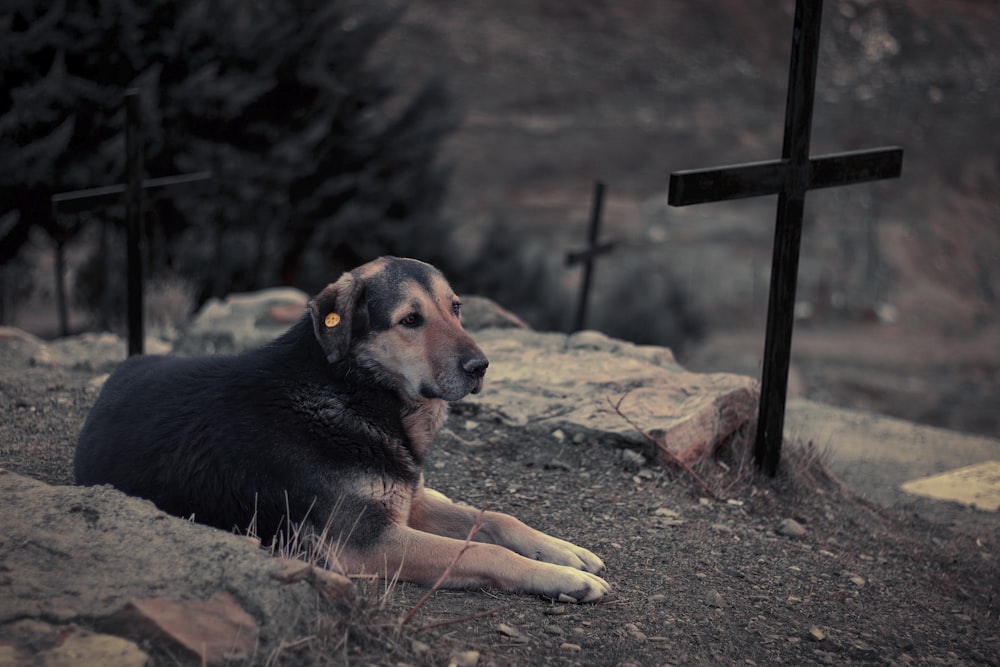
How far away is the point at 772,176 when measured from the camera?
20.2 ft

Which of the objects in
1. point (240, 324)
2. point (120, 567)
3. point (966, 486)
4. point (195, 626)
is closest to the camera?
point (195, 626)

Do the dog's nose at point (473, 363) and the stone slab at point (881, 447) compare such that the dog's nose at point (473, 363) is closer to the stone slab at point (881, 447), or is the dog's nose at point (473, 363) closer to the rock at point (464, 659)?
the rock at point (464, 659)

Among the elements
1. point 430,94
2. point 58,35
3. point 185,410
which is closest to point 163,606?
point 185,410

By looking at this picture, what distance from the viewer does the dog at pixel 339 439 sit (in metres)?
4.27

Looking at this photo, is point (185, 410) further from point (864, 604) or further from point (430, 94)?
point (430, 94)

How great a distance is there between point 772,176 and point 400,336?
9.26 feet

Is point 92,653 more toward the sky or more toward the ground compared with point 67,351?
more toward the sky

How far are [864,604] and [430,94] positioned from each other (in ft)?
47.3

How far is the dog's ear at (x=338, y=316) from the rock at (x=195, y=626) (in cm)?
134

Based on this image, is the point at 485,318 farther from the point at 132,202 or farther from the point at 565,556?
the point at 565,556

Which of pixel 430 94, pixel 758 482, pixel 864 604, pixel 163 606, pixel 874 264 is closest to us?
pixel 163 606

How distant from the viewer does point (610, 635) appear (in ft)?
13.7

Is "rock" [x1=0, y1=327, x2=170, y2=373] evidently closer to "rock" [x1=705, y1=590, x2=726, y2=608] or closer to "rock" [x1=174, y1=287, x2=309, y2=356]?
"rock" [x1=174, y1=287, x2=309, y2=356]

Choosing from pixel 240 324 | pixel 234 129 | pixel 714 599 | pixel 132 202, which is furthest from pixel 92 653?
pixel 234 129
